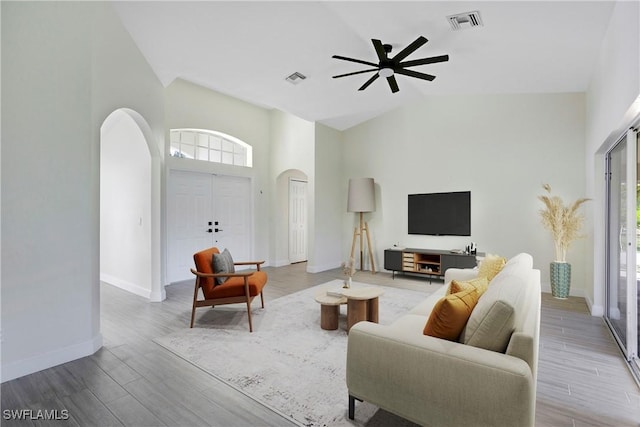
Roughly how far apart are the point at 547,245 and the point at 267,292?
14.7ft

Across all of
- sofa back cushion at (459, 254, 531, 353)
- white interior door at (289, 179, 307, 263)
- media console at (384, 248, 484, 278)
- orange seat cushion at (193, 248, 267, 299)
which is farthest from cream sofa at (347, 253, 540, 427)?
white interior door at (289, 179, 307, 263)

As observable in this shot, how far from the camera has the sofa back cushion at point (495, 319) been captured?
4.94ft

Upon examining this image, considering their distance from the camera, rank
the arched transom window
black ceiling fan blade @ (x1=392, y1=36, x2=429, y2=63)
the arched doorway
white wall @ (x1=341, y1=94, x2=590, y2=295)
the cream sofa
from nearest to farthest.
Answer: the cream sofa < black ceiling fan blade @ (x1=392, y1=36, x2=429, y2=63) < the arched doorway < white wall @ (x1=341, y1=94, x2=590, y2=295) < the arched transom window

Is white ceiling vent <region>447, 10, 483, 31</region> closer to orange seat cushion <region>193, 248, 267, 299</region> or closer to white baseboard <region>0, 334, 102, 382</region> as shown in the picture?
orange seat cushion <region>193, 248, 267, 299</region>

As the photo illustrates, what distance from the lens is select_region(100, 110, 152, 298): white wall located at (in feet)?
14.5

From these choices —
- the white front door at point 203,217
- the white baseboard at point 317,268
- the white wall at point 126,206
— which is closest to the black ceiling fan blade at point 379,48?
the white wall at point 126,206

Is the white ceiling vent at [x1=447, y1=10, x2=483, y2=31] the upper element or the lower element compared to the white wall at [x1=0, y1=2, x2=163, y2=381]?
upper

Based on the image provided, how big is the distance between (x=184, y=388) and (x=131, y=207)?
3.37 m

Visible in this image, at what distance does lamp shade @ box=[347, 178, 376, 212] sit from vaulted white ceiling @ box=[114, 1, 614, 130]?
2037 millimetres

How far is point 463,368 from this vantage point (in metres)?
1.46

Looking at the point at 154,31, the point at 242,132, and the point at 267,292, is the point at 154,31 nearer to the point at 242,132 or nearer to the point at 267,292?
the point at 242,132

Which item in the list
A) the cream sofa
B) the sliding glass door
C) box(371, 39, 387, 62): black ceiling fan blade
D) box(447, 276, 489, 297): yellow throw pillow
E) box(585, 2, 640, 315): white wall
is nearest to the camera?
the cream sofa

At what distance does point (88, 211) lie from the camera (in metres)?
2.76

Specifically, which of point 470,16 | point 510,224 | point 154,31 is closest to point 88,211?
point 154,31
